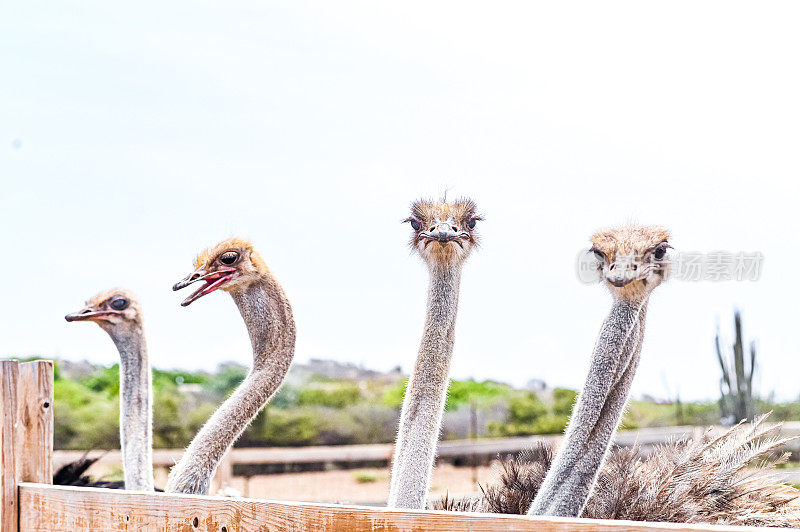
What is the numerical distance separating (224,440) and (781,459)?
5.82ft

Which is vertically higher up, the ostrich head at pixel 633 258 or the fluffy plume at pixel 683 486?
the ostrich head at pixel 633 258

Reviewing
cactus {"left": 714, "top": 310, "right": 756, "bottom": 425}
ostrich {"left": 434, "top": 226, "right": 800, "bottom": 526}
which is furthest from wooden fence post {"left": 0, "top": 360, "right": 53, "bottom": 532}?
cactus {"left": 714, "top": 310, "right": 756, "bottom": 425}

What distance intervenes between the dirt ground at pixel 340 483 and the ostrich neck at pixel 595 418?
7896 mm

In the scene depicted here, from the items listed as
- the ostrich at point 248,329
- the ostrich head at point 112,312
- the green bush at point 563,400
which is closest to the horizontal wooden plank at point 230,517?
the ostrich at point 248,329

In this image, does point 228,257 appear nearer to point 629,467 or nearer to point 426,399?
point 426,399

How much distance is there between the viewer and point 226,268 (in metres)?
3.46

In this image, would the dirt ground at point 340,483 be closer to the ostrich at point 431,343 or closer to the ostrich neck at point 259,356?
the ostrich neck at point 259,356

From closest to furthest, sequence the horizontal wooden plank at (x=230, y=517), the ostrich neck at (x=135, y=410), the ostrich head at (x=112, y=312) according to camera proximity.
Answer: the horizontal wooden plank at (x=230, y=517) < the ostrich neck at (x=135, y=410) < the ostrich head at (x=112, y=312)

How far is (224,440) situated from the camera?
11.2 ft

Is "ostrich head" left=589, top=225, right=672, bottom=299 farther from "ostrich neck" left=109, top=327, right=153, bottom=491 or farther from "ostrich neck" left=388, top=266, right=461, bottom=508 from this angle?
"ostrich neck" left=109, top=327, right=153, bottom=491

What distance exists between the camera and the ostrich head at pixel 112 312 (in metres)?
4.34

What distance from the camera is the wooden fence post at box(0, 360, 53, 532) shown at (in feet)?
10.2

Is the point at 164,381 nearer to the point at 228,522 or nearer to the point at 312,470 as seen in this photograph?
Result: the point at 312,470

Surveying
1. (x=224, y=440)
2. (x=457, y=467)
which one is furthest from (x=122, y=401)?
(x=457, y=467)
